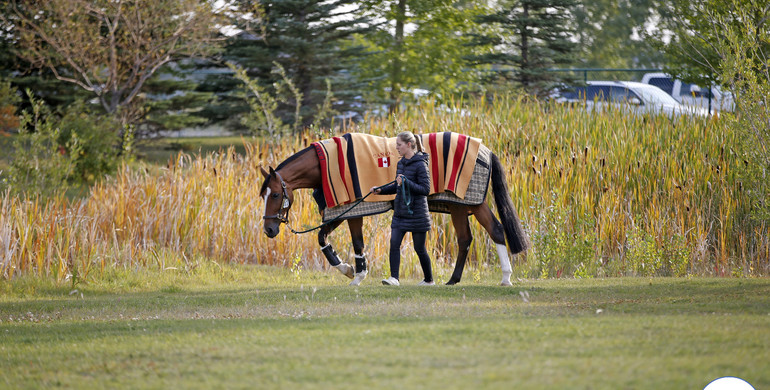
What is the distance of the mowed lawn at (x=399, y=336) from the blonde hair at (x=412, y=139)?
1.37 meters

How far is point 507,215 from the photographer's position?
800cm

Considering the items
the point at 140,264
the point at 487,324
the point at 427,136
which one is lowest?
the point at 140,264

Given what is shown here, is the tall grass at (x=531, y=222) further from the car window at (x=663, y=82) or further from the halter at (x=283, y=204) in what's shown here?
the car window at (x=663, y=82)

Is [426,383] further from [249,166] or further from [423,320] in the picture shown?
[249,166]

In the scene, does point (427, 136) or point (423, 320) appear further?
point (427, 136)

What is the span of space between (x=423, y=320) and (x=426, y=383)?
77.8 inches

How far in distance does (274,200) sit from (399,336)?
2.89 metres

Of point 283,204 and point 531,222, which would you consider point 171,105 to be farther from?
point 283,204

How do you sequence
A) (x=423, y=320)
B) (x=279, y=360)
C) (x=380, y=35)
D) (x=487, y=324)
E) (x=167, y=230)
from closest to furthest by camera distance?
(x=279, y=360) → (x=487, y=324) → (x=423, y=320) → (x=167, y=230) → (x=380, y=35)

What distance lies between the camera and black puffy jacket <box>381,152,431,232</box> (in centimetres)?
743

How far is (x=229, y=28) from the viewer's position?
74.1 feet

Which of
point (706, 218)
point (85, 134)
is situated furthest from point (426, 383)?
point (85, 134)

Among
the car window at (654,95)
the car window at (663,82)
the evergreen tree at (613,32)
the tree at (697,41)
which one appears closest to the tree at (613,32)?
the evergreen tree at (613,32)

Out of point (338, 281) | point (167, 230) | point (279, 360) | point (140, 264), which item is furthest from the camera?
point (167, 230)
